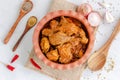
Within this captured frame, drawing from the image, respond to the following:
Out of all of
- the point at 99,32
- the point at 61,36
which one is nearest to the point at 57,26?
the point at 61,36

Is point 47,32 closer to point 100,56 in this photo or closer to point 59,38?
point 59,38

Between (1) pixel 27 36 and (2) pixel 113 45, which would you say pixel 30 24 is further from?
(2) pixel 113 45

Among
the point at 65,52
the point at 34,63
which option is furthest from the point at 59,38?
the point at 34,63

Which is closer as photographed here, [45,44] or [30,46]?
[45,44]

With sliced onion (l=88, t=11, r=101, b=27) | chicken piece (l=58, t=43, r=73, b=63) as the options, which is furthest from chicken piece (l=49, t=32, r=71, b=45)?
sliced onion (l=88, t=11, r=101, b=27)

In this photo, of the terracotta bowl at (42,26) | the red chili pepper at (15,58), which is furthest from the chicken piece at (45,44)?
the red chili pepper at (15,58)

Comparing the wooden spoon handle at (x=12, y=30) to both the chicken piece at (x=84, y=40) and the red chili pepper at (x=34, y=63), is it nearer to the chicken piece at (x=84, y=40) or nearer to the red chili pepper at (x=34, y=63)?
the red chili pepper at (x=34, y=63)

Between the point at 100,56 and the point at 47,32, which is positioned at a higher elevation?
the point at 47,32
